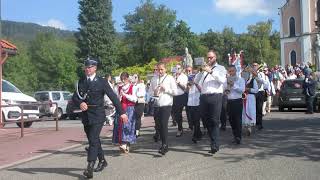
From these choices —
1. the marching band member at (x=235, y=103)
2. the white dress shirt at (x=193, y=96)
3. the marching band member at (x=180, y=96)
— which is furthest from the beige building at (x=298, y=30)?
the marching band member at (x=235, y=103)

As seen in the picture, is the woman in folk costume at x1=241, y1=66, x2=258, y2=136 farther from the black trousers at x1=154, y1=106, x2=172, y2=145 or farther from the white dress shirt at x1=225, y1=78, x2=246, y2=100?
the black trousers at x1=154, y1=106, x2=172, y2=145

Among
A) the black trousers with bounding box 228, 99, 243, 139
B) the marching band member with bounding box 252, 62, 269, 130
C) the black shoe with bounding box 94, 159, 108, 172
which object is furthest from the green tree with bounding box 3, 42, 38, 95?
the black shoe with bounding box 94, 159, 108, 172

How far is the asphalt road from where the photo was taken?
9453mm

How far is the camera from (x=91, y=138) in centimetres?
959

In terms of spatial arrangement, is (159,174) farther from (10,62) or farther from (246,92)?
(10,62)

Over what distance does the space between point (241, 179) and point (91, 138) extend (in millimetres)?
2547

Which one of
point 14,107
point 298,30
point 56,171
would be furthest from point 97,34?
point 56,171

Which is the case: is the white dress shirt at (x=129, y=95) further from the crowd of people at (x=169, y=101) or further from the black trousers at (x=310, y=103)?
the black trousers at (x=310, y=103)

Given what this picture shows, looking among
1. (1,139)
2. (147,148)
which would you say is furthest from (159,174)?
(1,139)

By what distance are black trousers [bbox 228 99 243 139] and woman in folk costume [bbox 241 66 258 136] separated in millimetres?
1360

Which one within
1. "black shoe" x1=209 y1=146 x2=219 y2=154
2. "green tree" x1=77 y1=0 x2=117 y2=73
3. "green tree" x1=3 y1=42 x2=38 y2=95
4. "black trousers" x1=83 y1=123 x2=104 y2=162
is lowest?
"black shoe" x1=209 y1=146 x2=219 y2=154

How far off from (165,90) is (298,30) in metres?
73.1

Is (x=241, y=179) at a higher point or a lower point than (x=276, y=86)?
lower

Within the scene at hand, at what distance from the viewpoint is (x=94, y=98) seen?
971 centimetres
